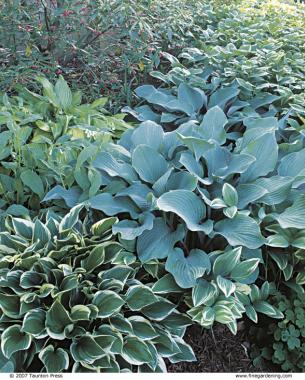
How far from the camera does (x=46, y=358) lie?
5.38ft

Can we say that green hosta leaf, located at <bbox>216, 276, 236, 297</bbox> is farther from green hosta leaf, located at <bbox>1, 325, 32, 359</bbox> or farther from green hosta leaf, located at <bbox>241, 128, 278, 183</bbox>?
green hosta leaf, located at <bbox>1, 325, 32, 359</bbox>

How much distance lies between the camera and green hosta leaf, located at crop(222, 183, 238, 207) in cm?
206

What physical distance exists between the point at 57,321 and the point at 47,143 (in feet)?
3.46

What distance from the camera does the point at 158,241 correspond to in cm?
204

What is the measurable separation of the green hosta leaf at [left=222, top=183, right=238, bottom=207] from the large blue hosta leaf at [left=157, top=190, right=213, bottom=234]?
95 millimetres

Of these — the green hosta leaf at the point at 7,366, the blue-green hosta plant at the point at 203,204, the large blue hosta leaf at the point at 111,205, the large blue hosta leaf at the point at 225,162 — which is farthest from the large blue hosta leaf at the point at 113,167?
the green hosta leaf at the point at 7,366

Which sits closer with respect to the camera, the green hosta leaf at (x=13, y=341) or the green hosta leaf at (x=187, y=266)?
the green hosta leaf at (x=13, y=341)

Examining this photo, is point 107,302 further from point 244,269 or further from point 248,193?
point 248,193

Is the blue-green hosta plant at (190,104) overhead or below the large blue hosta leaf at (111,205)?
below

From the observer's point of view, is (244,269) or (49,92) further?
(49,92)

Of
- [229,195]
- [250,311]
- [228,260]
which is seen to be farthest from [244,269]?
[229,195]

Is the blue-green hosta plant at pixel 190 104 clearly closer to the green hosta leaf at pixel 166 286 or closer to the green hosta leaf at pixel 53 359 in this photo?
the green hosta leaf at pixel 166 286

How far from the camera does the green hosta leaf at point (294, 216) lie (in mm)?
2035

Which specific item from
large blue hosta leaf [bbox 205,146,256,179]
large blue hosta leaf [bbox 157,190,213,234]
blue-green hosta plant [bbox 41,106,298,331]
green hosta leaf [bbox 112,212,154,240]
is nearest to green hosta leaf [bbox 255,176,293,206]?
blue-green hosta plant [bbox 41,106,298,331]
